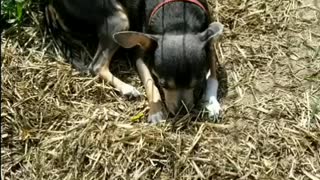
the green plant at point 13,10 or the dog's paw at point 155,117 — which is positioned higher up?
the green plant at point 13,10

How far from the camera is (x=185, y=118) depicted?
5059mm

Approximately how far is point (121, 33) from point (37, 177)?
1265 mm

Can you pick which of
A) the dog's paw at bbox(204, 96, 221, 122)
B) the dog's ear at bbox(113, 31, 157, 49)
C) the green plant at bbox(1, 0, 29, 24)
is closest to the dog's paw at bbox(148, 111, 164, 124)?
the dog's paw at bbox(204, 96, 221, 122)

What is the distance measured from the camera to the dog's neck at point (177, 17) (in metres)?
5.11

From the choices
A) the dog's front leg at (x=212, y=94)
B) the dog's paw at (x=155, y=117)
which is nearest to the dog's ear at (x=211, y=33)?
the dog's front leg at (x=212, y=94)

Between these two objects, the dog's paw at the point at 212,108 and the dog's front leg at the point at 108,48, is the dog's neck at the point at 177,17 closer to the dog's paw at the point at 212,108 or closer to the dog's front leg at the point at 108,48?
the dog's front leg at the point at 108,48

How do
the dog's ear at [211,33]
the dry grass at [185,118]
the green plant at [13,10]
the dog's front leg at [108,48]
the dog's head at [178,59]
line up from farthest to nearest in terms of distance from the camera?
1. the green plant at [13,10]
2. the dog's front leg at [108,48]
3. the dog's ear at [211,33]
4. the dog's head at [178,59]
5. the dry grass at [185,118]

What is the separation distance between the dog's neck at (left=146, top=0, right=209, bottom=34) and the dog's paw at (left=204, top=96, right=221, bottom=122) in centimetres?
57

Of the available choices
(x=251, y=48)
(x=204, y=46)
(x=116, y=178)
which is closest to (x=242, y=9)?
(x=251, y=48)

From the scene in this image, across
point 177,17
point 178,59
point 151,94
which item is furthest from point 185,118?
point 177,17

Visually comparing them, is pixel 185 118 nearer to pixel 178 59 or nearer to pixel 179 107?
pixel 179 107

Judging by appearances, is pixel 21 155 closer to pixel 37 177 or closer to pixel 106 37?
pixel 37 177

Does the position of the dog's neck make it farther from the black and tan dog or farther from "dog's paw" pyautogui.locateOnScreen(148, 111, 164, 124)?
"dog's paw" pyautogui.locateOnScreen(148, 111, 164, 124)

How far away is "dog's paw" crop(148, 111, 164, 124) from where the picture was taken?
16.7ft
